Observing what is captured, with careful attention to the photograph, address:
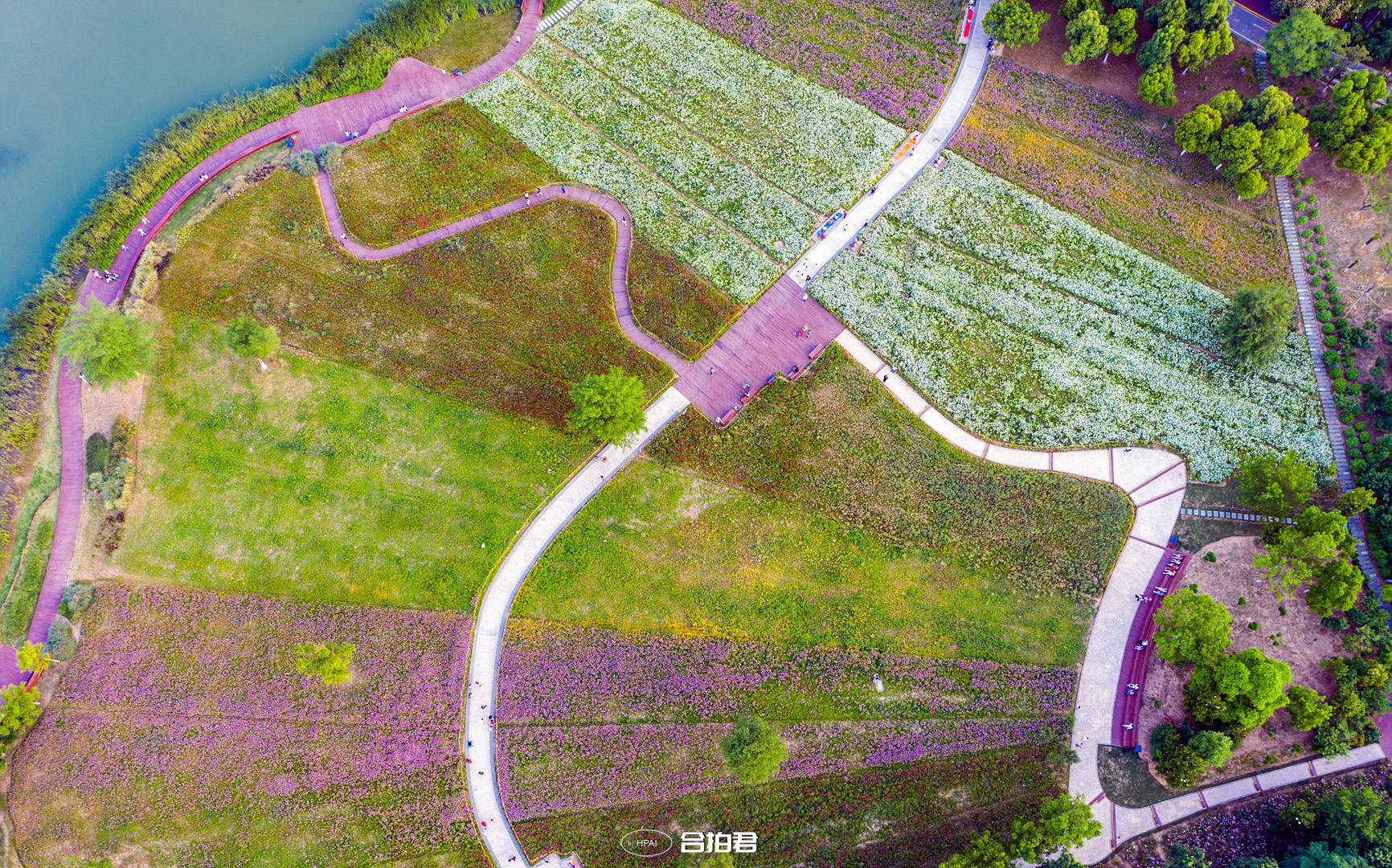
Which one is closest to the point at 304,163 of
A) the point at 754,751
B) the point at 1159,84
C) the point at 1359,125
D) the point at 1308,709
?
the point at 754,751

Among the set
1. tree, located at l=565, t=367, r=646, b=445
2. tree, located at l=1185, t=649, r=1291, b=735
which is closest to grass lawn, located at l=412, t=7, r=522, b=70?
tree, located at l=565, t=367, r=646, b=445

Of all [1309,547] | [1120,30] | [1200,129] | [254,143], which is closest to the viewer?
[1309,547]

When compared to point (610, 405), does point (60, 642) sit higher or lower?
lower

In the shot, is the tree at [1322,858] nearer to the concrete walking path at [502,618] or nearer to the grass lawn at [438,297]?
the concrete walking path at [502,618]

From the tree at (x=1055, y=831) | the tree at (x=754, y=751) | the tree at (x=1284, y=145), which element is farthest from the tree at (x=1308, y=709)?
the tree at (x=1284, y=145)

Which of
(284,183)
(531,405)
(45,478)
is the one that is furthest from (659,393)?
(45,478)

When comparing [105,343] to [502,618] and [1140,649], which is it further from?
[1140,649]

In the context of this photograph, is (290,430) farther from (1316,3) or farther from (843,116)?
(1316,3)

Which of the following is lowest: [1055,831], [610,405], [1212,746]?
[1055,831]
